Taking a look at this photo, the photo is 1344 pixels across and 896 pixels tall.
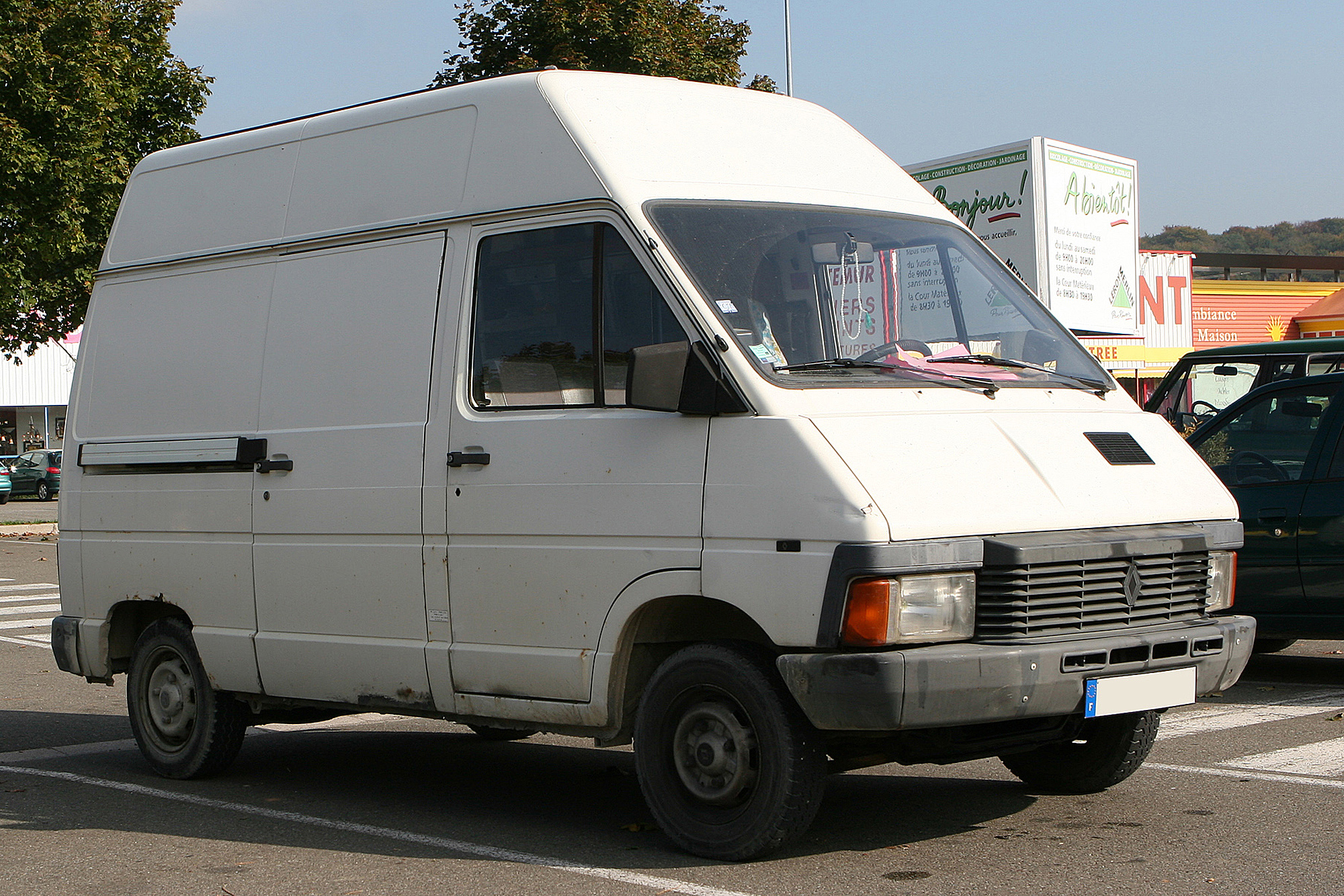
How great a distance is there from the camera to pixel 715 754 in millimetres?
5465

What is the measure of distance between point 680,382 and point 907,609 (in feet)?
3.64

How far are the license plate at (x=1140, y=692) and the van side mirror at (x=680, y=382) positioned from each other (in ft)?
5.10

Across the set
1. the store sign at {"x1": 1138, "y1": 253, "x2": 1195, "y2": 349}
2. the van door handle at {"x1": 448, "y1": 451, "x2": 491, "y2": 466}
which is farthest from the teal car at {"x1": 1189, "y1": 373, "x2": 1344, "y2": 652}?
the store sign at {"x1": 1138, "y1": 253, "x2": 1195, "y2": 349}

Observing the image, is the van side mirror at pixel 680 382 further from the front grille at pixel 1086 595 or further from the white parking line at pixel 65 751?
the white parking line at pixel 65 751

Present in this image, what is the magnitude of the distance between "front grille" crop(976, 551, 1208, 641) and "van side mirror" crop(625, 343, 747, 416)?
1.06 m

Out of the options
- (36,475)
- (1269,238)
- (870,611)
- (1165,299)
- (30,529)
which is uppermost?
(1269,238)

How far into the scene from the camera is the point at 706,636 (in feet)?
19.1

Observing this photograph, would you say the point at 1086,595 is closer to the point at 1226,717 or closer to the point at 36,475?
the point at 1226,717

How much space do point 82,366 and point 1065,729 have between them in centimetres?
538

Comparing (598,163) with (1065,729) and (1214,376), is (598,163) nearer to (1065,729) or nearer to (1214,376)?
(1065,729)

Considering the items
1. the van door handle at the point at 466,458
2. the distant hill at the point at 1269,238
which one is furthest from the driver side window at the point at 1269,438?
the distant hill at the point at 1269,238

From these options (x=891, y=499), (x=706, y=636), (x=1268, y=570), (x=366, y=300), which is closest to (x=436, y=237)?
(x=366, y=300)

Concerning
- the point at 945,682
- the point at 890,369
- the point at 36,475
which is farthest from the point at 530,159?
the point at 36,475

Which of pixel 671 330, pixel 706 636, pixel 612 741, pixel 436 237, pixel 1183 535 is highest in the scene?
pixel 436 237
